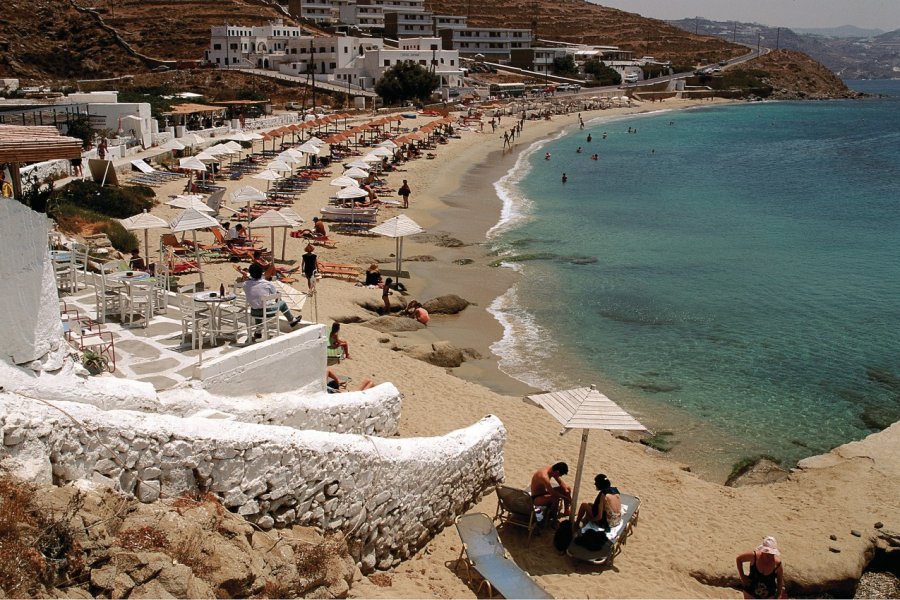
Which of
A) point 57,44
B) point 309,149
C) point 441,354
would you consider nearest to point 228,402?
point 441,354

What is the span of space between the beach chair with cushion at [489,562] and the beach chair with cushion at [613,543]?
34.9 inches

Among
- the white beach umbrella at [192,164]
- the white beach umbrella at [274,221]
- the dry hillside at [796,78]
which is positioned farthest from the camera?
the dry hillside at [796,78]

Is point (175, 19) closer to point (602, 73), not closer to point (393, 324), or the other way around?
point (602, 73)

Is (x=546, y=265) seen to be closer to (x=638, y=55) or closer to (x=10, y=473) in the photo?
(x=10, y=473)

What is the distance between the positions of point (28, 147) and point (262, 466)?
11.8 feet

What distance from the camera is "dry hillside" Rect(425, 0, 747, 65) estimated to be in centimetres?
15900

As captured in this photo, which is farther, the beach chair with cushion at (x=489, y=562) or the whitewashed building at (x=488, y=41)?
the whitewashed building at (x=488, y=41)

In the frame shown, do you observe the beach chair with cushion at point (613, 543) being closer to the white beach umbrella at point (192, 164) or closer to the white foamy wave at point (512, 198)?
the white foamy wave at point (512, 198)

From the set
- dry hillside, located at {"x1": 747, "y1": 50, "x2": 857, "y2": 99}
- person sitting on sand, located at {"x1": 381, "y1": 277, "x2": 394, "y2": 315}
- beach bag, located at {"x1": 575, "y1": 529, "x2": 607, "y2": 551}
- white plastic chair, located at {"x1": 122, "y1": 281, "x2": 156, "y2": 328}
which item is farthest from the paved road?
dry hillside, located at {"x1": 747, "y1": 50, "x2": 857, "y2": 99}

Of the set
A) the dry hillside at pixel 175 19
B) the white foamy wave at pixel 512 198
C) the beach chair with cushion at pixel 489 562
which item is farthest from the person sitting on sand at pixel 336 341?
the dry hillside at pixel 175 19

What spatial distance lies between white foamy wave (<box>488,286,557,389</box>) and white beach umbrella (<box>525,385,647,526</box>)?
5271 millimetres

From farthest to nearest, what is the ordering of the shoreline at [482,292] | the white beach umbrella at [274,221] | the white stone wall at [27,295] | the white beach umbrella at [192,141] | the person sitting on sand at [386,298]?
the white beach umbrella at [192,141] < the white beach umbrella at [274,221] < the person sitting on sand at [386,298] < the shoreline at [482,292] < the white stone wall at [27,295]

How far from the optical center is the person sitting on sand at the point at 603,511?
30.4 ft

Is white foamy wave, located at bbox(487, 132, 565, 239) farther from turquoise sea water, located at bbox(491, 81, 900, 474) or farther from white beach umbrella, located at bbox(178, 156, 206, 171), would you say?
white beach umbrella, located at bbox(178, 156, 206, 171)
